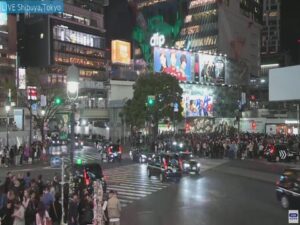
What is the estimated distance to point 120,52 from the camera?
10912 centimetres

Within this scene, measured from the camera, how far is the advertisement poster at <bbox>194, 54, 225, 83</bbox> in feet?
271

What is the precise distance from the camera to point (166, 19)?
13375cm

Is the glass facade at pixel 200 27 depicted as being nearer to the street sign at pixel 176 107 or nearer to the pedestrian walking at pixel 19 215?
the street sign at pixel 176 107

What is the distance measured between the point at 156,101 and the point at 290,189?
44.3 m

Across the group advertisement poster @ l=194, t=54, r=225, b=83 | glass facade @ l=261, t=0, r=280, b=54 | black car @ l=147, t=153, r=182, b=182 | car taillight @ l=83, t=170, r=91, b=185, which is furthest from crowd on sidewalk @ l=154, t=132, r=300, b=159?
glass facade @ l=261, t=0, r=280, b=54

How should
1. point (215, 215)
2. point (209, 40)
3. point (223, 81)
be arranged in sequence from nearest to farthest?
point (215, 215)
point (223, 81)
point (209, 40)

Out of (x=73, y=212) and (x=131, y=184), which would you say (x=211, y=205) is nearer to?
(x=73, y=212)

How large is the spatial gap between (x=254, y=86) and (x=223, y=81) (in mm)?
32003

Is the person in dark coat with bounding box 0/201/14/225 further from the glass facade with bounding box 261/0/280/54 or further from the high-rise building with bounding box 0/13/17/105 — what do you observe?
the glass facade with bounding box 261/0/280/54

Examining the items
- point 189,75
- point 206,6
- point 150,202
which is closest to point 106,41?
point 206,6

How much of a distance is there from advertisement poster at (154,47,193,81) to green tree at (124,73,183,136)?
30.0 feet

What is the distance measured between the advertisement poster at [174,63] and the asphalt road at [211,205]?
4659 centimetres

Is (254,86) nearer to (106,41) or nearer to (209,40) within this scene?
(209,40)

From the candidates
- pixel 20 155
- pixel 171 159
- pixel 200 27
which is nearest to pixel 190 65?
pixel 200 27
